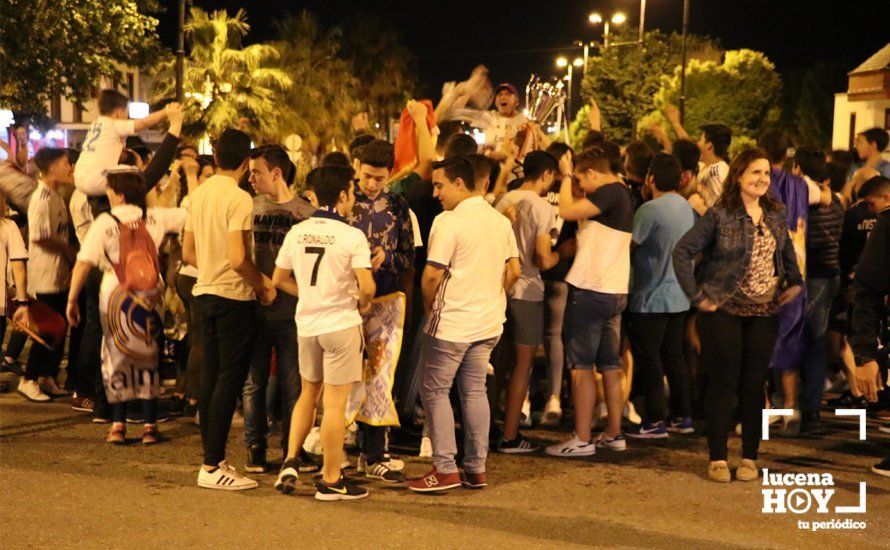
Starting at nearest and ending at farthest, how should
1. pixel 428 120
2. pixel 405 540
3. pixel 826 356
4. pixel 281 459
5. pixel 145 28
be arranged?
pixel 405 540
pixel 281 459
pixel 428 120
pixel 826 356
pixel 145 28

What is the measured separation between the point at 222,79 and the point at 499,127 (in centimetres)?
2839

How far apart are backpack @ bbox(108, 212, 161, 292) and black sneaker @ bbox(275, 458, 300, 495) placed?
2.10m

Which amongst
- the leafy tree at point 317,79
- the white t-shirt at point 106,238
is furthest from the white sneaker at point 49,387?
the leafy tree at point 317,79

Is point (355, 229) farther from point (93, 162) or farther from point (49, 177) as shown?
point (49, 177)

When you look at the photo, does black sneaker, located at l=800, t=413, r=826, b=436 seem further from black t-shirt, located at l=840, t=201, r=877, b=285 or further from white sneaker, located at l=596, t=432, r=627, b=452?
white sneaker, located at l=596, t=432, r=627, b=452

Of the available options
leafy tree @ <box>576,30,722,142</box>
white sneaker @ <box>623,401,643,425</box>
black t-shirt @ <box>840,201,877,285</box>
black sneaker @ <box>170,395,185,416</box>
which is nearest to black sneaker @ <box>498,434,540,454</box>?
white sneaker @ <box>623,401,643,425</box>

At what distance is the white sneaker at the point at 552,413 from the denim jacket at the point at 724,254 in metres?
2.15

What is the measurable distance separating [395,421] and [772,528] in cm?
241

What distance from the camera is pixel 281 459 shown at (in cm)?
811

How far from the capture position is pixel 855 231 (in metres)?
9.73

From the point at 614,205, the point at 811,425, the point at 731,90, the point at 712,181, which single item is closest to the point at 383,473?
the point at 614,205

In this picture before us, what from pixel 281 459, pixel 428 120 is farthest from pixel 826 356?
pixel 281 459

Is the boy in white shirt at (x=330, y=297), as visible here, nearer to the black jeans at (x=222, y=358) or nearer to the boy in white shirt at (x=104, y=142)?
the black jeans at (x=222, y=358)

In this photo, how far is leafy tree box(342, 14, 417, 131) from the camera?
184 ft
